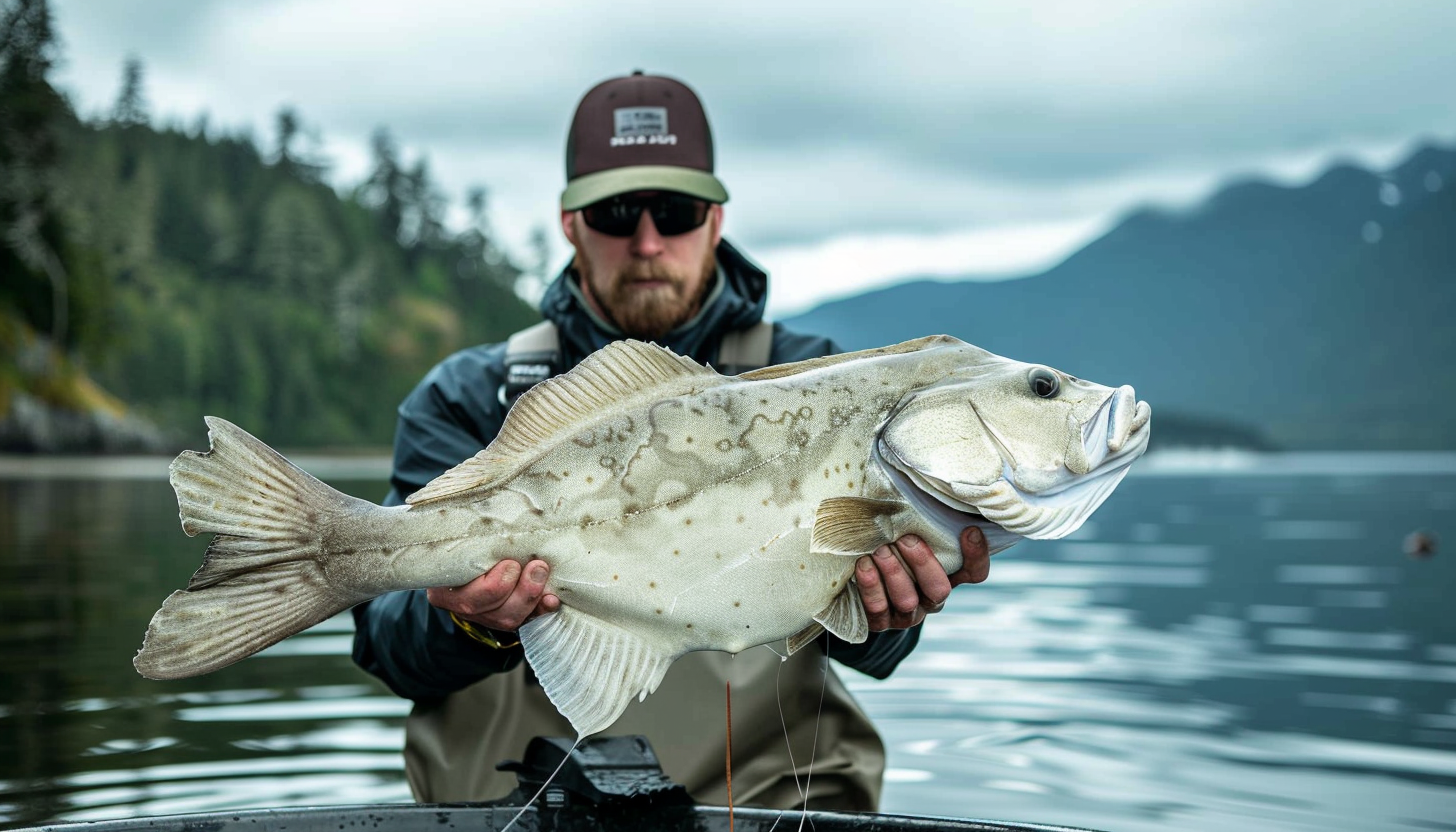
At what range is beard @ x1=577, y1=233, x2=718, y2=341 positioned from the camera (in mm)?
5188

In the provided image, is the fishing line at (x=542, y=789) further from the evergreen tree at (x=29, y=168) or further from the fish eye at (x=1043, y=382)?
the evergreen tree at (x=29, y=168)

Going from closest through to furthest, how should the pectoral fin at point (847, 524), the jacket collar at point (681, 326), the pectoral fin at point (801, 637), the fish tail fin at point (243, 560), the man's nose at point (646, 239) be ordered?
the fish tail fin at point (243, 560) → the pectoral fin at point (847, 524) → the pectoral fin at point (801, 637) → the man's nose at point (646, 239) → the jacket collar at point (681, 326)

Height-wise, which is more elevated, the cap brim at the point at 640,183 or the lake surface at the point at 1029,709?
the cap brim at the point at 640,183

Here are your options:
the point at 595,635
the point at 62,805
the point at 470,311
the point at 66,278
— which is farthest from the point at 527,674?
the point at 470,311

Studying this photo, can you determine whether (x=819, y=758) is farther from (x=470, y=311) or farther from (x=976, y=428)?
(x=470, y=311)

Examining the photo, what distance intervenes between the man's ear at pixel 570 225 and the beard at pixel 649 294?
15 cm

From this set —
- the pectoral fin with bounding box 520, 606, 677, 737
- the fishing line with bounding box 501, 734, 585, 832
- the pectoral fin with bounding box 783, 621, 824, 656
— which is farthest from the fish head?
the fishing line with bounding box 501, 734, 585, 832

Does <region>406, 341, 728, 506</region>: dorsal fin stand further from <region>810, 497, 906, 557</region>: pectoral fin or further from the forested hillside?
the forested hillside

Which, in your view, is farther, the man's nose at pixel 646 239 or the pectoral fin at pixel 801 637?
the man's nose at pixel 646 239

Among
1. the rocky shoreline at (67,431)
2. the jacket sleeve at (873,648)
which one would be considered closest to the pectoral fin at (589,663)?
the jacket sleeve at (873,648)

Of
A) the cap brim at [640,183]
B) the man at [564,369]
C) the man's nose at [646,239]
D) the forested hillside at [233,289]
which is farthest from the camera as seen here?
the forested hillside at [233,289]

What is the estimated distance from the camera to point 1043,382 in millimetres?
3361

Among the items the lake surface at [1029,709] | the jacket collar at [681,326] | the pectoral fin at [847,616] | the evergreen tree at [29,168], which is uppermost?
the evergreen tree at [29,168]

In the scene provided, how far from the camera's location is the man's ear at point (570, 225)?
5.45 m
